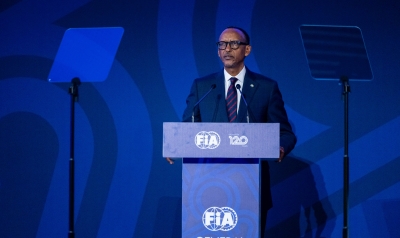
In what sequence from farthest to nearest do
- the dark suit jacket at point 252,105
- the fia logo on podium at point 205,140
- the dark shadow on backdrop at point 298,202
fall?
the dark shadow on backdrop at point 298,202 → the dark suit jacket at point 252,105 → the fia logo on podium at point 205,140

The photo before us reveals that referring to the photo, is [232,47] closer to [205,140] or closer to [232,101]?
[232,101]

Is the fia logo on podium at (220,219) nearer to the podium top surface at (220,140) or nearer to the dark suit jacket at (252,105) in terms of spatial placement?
the podium top surface at (220,140)

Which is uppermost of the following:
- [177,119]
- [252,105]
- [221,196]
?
[177,119]

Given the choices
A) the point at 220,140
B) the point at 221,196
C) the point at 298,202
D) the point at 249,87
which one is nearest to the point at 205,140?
the point at 220,140

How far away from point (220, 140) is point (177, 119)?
2189mm

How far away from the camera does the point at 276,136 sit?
9.38ft

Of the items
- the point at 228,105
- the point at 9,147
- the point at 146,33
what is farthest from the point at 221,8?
the point at 9,147

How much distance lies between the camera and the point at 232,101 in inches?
152

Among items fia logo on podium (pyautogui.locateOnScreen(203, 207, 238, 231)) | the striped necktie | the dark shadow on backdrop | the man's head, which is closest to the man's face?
the man's head

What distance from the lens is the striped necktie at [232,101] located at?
12.6ft

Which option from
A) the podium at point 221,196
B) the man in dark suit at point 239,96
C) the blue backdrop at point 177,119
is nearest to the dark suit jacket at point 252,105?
→ the man in dark suit at point 239,96

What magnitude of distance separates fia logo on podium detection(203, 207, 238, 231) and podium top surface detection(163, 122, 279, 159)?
0.30 m

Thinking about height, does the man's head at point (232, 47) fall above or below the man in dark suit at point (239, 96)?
above

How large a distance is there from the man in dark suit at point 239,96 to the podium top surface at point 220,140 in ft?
2.96
